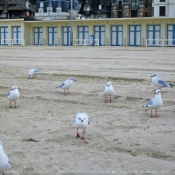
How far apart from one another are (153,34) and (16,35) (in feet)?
49.3

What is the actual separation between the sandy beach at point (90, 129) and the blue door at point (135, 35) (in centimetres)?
2438

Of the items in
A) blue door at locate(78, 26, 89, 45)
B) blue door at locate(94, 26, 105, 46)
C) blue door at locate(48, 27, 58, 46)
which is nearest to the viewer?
blue door at locate(94, 26, 105, 46)

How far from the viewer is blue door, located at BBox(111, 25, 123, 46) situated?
3903 cm

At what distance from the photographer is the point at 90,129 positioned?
7387 millimetres

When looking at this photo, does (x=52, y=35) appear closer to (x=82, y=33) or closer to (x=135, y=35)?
(x=82, y=33)

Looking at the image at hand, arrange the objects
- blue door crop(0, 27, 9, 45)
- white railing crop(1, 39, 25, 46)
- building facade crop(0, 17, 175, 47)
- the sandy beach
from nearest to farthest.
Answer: the sandy beach, building facade crop(0, 17, 175, 47), white railing crop(1, 39, 25, 46), blue door crop(0, 27, 9, 45)

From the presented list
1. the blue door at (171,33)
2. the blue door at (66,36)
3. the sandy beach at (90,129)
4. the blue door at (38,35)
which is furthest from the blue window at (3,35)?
the sandy beach at (90,129)

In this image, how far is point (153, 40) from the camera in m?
36.8

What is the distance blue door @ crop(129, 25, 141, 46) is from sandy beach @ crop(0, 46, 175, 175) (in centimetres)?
2438

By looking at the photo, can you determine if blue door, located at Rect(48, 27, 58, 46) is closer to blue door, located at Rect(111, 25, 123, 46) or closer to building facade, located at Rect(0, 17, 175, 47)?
building facade, located at Rect(0, 17, 175, 47)

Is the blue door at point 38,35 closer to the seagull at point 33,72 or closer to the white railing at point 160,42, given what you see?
the white railing at point 160,42

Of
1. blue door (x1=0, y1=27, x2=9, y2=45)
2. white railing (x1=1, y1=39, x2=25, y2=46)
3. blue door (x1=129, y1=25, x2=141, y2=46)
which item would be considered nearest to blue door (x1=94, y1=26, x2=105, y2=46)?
blue door (x1=129, y1=25, x2=141, y2=46)

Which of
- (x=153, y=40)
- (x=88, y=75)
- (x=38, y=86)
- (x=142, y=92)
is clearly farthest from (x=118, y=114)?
(x=153, y=40)

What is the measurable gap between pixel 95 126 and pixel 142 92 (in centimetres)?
384
